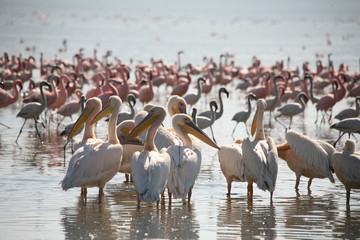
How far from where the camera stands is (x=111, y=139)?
838 centimetres

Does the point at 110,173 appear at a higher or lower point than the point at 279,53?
lower

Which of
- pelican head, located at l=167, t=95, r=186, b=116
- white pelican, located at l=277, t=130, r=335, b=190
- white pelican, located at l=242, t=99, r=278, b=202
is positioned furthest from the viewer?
pelican head, located at l=167, t=95, r=186, b=116

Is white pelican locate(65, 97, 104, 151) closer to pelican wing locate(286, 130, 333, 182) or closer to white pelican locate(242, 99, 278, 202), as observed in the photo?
white pelican locate(242, 99, 278, 202)

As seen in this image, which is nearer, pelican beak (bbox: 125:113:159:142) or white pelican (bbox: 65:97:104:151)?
pelican beak (bbox: 125:113:159:142)

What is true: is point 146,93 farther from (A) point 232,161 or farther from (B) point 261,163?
(B) point 261,163

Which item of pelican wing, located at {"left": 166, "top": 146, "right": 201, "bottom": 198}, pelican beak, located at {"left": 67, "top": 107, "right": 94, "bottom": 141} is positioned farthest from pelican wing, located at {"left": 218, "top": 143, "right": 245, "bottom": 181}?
pelican beak, located at {"left": 67, "top": 107, "right": 94, "bottom": 141}

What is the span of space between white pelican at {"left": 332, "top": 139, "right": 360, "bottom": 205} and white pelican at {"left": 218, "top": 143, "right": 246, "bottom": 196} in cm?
109

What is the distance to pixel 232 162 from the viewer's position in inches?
330

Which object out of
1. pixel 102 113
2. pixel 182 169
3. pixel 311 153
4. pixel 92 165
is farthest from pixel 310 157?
pixel 92 165

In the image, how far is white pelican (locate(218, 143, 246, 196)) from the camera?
8.29m

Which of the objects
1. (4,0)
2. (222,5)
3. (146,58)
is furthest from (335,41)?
(222,5)

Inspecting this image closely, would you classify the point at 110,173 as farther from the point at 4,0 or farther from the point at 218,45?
the point at 4,0

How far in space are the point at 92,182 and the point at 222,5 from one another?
194m

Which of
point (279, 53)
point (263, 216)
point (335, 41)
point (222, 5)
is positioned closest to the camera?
point (263, 216)
